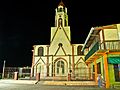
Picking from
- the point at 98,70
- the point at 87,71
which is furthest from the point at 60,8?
the point at 98,70

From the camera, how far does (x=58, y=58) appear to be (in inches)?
1303

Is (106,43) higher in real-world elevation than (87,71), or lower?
higher

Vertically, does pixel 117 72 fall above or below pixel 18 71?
above

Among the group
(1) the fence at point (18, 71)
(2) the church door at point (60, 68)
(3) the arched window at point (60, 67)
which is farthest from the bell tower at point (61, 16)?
(1) the fence at point (18, 71)

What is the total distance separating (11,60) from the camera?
51.0 meters

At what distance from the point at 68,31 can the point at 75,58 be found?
20.0 feet

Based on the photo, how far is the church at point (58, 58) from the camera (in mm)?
32281

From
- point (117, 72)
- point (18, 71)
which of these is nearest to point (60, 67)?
point (18, 71)

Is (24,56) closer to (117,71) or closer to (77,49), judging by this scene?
(77,49)

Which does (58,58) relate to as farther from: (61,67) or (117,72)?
(117,72)

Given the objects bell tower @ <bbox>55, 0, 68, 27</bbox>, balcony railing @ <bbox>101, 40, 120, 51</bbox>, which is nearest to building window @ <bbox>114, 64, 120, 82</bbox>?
balcony railing @ <bbox>101, 40, 120, 51</bbox>

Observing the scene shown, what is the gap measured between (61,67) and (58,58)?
1.89m

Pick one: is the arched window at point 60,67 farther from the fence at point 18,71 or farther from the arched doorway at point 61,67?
the fence at point 18,71

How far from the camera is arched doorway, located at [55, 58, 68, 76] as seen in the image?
3231cm
